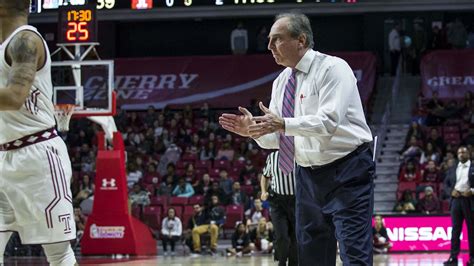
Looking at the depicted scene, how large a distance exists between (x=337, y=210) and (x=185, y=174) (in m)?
19.2

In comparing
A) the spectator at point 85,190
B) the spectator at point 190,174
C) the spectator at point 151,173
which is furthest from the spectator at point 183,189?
the spectator at point 85,190

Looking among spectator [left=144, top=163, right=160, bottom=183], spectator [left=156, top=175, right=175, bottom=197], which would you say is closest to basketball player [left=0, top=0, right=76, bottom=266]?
spectator [left=156, top=175, right=175, bottom=197]

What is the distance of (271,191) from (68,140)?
61.9 ft

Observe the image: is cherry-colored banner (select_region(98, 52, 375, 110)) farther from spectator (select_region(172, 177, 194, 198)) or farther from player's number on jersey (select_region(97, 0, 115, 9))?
player's number on jersey (select_region(97, 0, 115, 9))

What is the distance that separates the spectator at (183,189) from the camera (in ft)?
78.1

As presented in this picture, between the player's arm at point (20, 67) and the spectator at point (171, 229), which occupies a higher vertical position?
the player's arm at point (20, 67)

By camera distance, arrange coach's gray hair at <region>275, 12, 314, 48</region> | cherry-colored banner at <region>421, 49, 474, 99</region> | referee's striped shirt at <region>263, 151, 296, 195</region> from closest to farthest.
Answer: coach's gray hair at <region>275, 12, 314, 48</region>
referee's striped shirt at <region>263, 151, 296, 195</region>
cherry-colored banner at <region>421, 49, 474, 99</region>

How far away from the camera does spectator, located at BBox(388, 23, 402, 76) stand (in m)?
29.4

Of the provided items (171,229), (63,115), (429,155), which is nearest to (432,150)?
(429,155)

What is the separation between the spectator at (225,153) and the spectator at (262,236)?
4.21 metres

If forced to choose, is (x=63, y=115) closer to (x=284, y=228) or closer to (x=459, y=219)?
(x=459, y=219)

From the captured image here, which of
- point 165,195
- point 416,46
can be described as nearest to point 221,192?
point 165,195

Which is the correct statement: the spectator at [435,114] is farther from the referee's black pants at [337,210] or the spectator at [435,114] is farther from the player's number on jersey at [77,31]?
the referee's black pants at [337,210]

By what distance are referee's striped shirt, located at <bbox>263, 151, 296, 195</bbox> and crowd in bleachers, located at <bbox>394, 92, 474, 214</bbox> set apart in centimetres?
1154
